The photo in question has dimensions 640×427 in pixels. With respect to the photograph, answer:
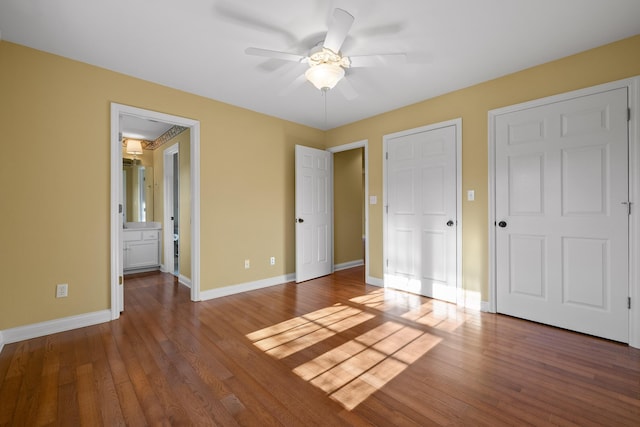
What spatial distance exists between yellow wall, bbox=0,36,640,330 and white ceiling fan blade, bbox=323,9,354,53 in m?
2.04

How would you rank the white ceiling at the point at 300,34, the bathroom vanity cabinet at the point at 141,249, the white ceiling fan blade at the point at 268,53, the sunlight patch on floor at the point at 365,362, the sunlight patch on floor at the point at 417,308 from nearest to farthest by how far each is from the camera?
1. the sunlight patch on floor at the point at 365,362
2. the white ceiling at the point at 300,34
3. the white ceiling fan blade at the point at 268,53
4. the sunlight patch on floor at the point at 417,308
5. the bathroom vanity cabinet at the point at 141,249

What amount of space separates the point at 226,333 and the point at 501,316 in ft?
9.24

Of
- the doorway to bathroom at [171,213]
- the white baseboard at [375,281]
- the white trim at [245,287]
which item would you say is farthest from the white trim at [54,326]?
the white baseboard at [375,281]

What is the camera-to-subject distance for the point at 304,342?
8.04ft

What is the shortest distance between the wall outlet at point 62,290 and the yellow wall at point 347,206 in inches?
148

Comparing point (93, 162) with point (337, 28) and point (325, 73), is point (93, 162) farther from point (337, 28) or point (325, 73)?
point (337, 28)

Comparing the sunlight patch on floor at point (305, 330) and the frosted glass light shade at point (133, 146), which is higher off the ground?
the frosted glass light shade at point (133, 146)

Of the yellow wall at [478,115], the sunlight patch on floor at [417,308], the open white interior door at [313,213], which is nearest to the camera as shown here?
the yellow wall at [478,115]

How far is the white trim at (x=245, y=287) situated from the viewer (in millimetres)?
3665

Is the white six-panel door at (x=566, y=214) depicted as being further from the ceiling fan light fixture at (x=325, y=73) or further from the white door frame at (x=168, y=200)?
the white door frame at (x=168, y=200)

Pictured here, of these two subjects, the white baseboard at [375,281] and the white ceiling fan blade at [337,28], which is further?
the white baseboard at [375,281]

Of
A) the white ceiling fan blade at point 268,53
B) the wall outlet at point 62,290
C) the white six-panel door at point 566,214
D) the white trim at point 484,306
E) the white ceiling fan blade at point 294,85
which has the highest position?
the white ceiling fan blade at point 294,85

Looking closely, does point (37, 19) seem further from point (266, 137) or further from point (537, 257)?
point (537, 257)

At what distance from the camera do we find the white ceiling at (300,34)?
2035mm
